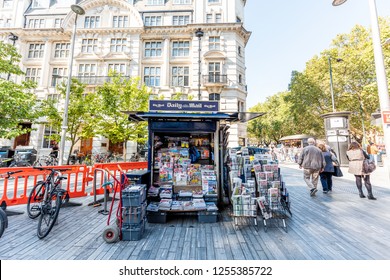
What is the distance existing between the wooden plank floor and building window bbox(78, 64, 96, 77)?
2102cm

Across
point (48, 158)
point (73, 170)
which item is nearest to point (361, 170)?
point (73, 170)

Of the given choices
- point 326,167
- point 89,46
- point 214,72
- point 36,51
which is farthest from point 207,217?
point 36,51

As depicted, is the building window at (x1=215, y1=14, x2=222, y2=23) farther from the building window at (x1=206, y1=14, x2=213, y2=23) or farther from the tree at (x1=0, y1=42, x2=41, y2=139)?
the tree at (x1=0, y1=42, x2=41, y2=139)

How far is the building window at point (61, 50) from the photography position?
22.8m

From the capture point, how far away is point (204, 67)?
70.5ft

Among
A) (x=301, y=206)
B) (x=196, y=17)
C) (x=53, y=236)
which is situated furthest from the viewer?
(x=196, y=17)

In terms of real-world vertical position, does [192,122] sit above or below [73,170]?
above

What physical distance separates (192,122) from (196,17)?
2226 centimetres

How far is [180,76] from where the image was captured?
22.2m

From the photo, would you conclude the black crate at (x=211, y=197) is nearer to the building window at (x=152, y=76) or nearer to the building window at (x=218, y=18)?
the building window at (x=152, y=76)

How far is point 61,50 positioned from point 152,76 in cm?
1207

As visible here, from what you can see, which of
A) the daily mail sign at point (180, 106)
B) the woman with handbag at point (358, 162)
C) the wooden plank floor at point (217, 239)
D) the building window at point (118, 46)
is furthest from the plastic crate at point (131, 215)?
the building window at point (118, 46)

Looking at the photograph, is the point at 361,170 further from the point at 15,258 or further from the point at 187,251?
the point at 15,258

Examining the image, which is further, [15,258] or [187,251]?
[187,251]
